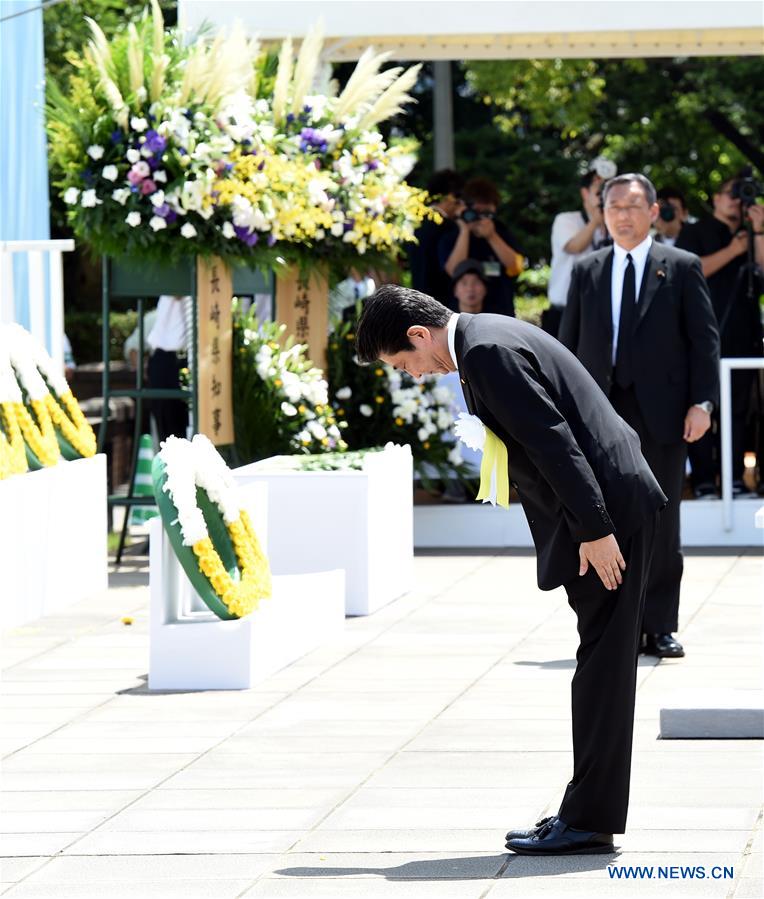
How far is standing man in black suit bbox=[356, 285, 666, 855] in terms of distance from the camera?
15.4ft

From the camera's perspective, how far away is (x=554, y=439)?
466 centimetres

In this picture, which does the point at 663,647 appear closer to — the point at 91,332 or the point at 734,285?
the point at 734,285

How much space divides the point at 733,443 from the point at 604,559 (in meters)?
7.57

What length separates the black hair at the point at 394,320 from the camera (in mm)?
4773

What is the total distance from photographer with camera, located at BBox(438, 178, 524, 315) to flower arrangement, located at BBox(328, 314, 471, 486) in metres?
1.55

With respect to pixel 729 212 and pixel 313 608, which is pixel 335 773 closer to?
pixel 313 608

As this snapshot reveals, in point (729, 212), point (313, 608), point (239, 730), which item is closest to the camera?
point (239, 730)

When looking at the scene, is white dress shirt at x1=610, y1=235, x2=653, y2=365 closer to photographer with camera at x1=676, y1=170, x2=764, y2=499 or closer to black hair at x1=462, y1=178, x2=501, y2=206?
photographer with camera at x1=676, y1=170, x2=764, y2=499

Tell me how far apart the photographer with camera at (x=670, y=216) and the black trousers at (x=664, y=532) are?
5236 mm

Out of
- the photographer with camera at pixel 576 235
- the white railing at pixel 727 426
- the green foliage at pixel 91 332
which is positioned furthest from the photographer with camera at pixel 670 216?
the green foliage at pixel 91 332

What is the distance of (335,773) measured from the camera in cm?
575

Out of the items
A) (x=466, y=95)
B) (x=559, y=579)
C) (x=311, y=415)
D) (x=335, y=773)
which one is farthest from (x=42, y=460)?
(x=466, y=95)

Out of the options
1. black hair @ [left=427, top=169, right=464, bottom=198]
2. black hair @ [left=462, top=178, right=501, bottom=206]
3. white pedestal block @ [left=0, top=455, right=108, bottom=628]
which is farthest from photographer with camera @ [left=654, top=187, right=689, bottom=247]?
white pedestal block @ [left=0, top=455, right=108, bottom=628]

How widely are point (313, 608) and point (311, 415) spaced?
7.61ft
